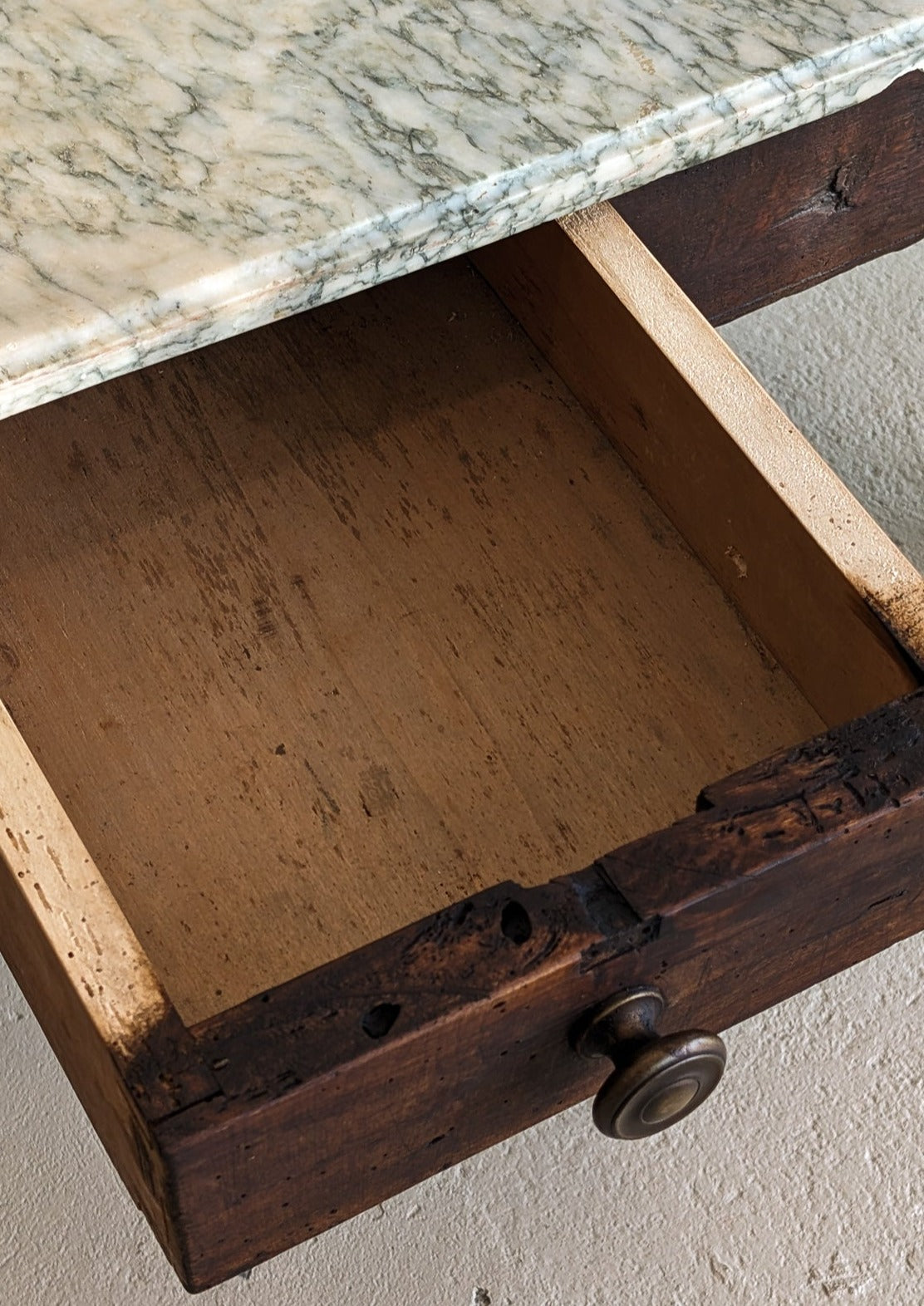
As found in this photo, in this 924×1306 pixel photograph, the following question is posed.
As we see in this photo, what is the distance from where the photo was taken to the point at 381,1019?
2.09 ft

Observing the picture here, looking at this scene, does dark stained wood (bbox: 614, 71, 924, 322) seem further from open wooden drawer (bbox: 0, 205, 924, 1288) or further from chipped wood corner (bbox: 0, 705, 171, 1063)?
chipped wood corner (bbox: 0, 705, 171, 1063)

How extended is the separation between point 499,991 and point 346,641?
0.35 m

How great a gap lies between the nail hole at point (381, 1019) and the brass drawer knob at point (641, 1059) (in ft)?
0.32

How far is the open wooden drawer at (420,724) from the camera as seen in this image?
2.15 ft

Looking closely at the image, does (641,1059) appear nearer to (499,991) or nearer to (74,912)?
(499,991)

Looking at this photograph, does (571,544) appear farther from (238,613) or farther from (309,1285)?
(309,1285)

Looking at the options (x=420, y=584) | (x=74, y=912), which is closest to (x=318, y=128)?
(x=420, y=584)

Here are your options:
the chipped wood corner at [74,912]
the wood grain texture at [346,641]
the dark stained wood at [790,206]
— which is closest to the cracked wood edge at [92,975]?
the chipped wood corner at [74,912]

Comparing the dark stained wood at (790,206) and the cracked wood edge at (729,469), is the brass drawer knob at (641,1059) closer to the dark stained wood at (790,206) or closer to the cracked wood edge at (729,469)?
the cracked wood edge at (729,469)

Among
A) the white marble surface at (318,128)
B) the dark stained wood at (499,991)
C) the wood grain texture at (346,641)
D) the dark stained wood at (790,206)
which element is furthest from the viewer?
the dark stained wood at (790,206)

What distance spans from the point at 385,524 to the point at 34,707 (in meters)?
0.24

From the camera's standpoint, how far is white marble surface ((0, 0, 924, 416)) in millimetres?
768

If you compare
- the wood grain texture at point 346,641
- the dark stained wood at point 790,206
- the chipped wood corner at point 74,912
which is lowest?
the wood grain texture at point 346,641

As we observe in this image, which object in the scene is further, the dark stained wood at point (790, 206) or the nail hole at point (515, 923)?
the dark stained wood at point (790, 206)
